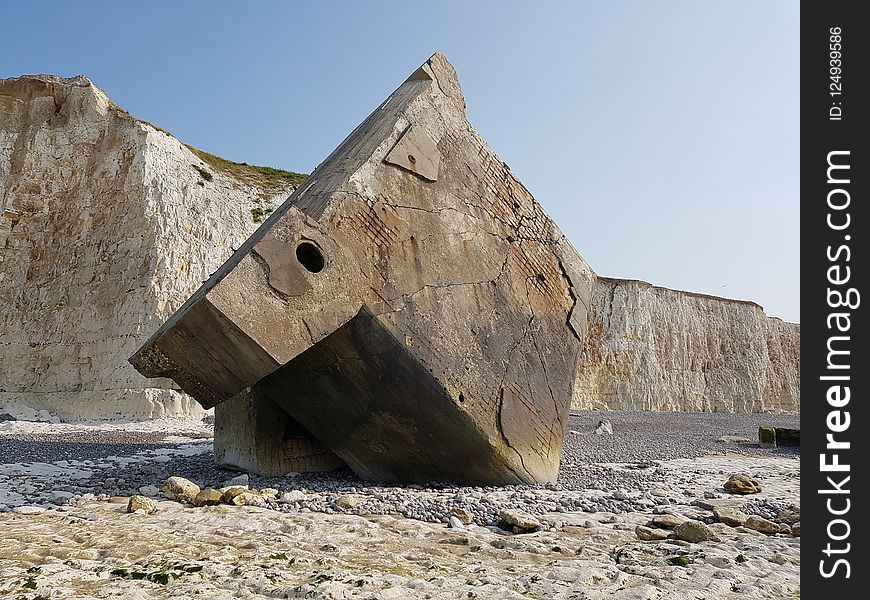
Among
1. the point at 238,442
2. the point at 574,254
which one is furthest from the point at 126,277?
the point at 574,254

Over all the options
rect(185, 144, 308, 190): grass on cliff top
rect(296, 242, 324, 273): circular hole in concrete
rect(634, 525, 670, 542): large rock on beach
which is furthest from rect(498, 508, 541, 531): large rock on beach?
rect(185, 144, 308, 190): grass on cliff top

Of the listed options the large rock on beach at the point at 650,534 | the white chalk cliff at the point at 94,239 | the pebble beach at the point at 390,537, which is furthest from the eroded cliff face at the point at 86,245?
the large rock on beach at the point at 650,534

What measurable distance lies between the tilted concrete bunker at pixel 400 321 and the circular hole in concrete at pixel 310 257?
0.04ft

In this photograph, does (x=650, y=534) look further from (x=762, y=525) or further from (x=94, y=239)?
(x=94, y=239)

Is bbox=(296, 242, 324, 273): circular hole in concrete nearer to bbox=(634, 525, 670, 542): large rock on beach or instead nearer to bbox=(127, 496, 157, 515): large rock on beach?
bbox=(127, 496, 157, 515): large rock on beach

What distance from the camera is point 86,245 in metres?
16.7

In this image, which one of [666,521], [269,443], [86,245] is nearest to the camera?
[666,521]

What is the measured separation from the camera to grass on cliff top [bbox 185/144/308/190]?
68.7 feet

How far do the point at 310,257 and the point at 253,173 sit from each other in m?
19.0

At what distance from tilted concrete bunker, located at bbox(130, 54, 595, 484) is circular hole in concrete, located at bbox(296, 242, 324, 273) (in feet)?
0.04

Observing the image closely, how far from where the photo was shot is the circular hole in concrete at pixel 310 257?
4223mm

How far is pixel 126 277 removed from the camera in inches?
639

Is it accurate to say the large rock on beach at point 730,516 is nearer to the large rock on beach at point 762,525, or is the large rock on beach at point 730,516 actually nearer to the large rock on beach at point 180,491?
the large rock on beach at point 762,525

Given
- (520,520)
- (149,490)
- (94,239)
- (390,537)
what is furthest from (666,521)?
(94,239)
